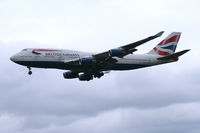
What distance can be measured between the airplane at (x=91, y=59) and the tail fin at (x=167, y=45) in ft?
2.80

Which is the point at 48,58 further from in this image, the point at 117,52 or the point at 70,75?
the point at 70,75

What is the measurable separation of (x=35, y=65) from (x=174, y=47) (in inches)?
1068

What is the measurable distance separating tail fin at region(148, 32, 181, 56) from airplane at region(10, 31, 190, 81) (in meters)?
0.85

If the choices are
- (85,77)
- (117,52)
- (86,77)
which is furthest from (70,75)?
(117,52)

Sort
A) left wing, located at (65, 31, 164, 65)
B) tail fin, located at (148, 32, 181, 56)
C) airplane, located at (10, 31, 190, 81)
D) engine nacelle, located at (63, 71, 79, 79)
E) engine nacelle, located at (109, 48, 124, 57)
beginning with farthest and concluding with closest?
1. tail fin, located at (148, 32, 181, 56)
2. engine nacelle, located at (63, 71, 79, 79)
3. airplane, located at (10, 31, 190, 81)
4. engine nacelle, located at (109, 48, 124, 57)
5. left wing, located at (65, 31, 164, 65)

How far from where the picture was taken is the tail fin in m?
84.8

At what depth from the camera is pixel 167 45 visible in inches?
3374

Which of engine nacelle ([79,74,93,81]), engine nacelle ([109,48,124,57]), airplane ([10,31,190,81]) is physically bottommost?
engine nacelle ([79,74,93,81])

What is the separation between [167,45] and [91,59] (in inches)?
722

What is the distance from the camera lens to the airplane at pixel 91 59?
240 ft

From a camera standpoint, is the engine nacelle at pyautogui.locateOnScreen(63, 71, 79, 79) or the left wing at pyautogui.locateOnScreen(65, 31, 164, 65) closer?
the left wing at pyautogui.locateOnScreen(65, 31, 164, 65)

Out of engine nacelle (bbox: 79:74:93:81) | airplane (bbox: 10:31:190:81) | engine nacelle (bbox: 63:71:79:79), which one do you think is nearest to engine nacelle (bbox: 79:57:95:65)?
airplane (bbox: 10:31:190:81)

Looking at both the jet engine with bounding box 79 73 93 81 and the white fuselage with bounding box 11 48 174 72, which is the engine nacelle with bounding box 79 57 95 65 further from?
the jet engine with bounding box 79 73 93 81

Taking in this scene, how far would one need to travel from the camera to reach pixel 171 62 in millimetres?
80875
